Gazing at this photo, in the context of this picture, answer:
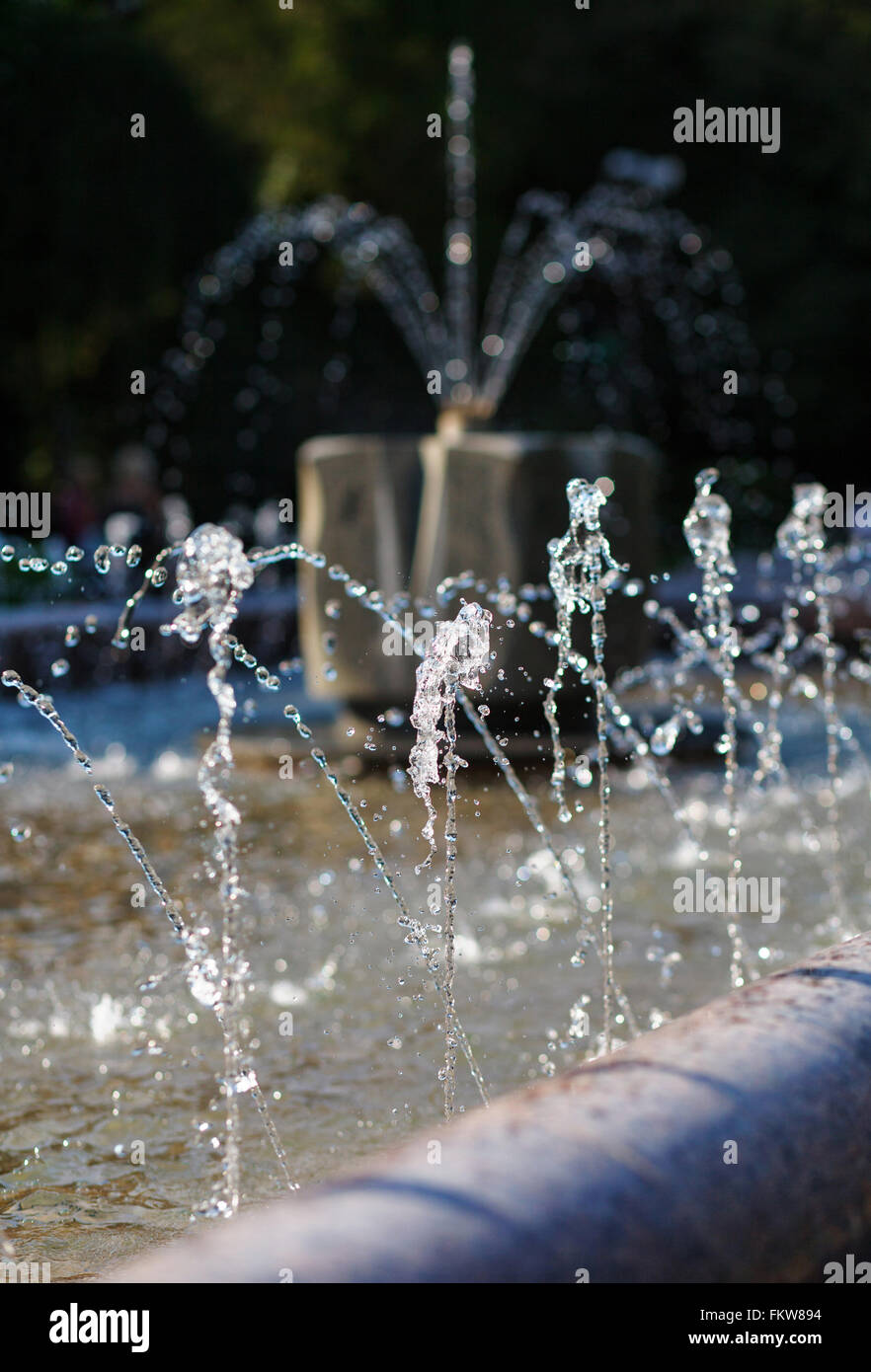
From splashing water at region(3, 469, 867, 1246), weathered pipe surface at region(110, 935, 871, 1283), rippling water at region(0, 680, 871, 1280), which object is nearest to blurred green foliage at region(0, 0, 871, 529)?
splashing water at region(3, 469, 867, 1246)

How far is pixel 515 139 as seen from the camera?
25281 millimetres

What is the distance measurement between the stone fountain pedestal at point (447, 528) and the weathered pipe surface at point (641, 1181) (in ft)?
17.2

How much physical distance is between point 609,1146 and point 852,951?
65 centimetres

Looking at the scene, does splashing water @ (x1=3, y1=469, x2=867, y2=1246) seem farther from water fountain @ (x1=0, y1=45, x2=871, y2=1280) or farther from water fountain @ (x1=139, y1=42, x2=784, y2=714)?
water fountain @ (x1=139, y1=42, x2=784, y2=714)

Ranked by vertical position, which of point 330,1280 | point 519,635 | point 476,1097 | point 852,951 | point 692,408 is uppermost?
point 692,408

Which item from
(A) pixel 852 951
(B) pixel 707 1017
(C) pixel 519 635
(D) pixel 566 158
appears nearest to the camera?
(B) pixel 707 1017

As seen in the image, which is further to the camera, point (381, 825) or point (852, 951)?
point (381, 825)

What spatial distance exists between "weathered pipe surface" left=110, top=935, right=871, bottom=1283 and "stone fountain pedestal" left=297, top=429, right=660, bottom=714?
5.25 m

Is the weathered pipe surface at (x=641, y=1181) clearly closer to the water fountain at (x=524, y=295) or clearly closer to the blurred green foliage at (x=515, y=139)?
the water fountain at (x=524, y=295)

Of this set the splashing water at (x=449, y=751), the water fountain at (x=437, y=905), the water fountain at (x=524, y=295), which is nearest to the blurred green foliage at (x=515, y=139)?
the water fountain at (x=524, y=295)

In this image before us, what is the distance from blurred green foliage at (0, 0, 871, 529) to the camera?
22.3 meters

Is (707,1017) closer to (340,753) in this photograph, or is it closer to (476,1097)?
(476,1097)

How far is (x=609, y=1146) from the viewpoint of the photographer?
1458mm
